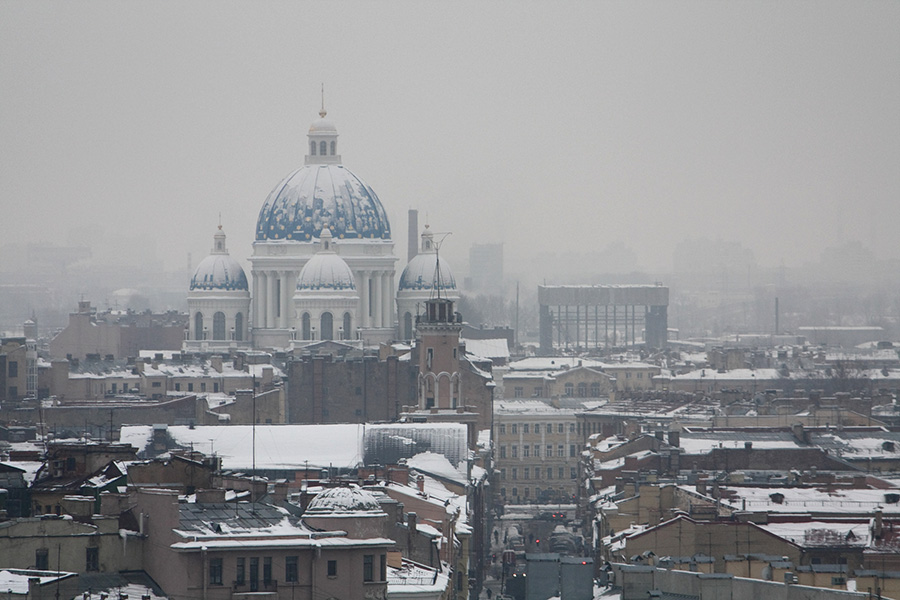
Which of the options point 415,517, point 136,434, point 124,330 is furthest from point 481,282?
point 415,517

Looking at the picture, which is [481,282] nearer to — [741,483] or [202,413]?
[202,413]

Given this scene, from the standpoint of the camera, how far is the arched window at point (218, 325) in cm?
11462

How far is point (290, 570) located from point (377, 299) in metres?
81.7

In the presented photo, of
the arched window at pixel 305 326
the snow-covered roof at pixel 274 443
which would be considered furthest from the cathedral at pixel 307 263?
the snow-covered roof at pixel 274 443

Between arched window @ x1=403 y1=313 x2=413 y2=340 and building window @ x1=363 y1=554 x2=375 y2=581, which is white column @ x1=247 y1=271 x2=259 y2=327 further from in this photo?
building window @ x1=363 y1=554 x2=375 y2=581

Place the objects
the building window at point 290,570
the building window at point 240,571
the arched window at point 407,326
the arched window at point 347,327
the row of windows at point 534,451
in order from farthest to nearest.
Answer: the arched window at point 407,326 → the arched window at point 347,327 → the row of windows at point 534,451 → the building window at point 290,570 → the building window at point 240,571

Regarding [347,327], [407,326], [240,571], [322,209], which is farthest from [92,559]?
[322,209]

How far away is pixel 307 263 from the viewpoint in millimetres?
111375

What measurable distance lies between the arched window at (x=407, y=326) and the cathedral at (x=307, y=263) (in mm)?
42

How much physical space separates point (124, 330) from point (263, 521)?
91.1 m

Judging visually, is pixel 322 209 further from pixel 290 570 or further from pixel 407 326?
pixel 290 570

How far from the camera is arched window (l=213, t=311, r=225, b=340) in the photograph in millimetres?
114625

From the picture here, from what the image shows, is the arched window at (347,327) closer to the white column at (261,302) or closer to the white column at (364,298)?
the white column at (364,298)

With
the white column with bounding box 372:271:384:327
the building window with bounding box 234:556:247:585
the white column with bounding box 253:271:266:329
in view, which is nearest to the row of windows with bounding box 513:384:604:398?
the white column with bounding box 372:271:384:327
